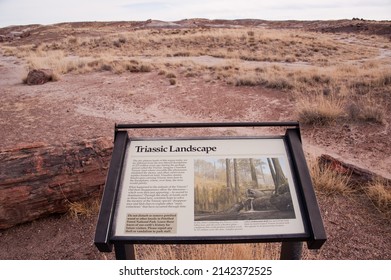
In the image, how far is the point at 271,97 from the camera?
30.9 feet

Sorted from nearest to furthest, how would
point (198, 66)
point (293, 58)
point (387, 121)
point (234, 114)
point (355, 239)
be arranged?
point (355, 239), point (387, 121), point (234, 114), point (198, 66), point (293, 58)

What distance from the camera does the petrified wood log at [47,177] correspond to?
354 centimetres

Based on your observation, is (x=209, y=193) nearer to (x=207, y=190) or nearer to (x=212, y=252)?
(x=207, y=190)

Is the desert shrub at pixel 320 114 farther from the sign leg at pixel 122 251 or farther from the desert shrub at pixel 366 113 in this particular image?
the sign leg at pixel 122 251

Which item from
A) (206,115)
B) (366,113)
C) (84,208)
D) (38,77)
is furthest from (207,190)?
(38,77)

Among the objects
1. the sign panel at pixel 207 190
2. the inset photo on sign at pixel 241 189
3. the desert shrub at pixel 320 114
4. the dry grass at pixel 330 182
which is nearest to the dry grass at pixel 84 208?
the sign panel at pixel 207 190

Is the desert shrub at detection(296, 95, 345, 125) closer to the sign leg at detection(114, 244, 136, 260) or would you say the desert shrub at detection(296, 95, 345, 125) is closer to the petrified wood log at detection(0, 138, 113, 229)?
the petrified wood log at detection(0, 138, 113, 229)

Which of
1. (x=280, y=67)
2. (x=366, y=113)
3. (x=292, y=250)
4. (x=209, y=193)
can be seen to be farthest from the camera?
(x=280, y=67)

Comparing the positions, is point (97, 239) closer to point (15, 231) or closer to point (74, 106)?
point (15, 231)

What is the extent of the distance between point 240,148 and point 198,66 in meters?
12.2

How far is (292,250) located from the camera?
8.25 ft

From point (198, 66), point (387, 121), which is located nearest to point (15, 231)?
point (387, 121)

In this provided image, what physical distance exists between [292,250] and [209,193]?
79 cm

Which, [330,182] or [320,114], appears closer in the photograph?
[330,182]
